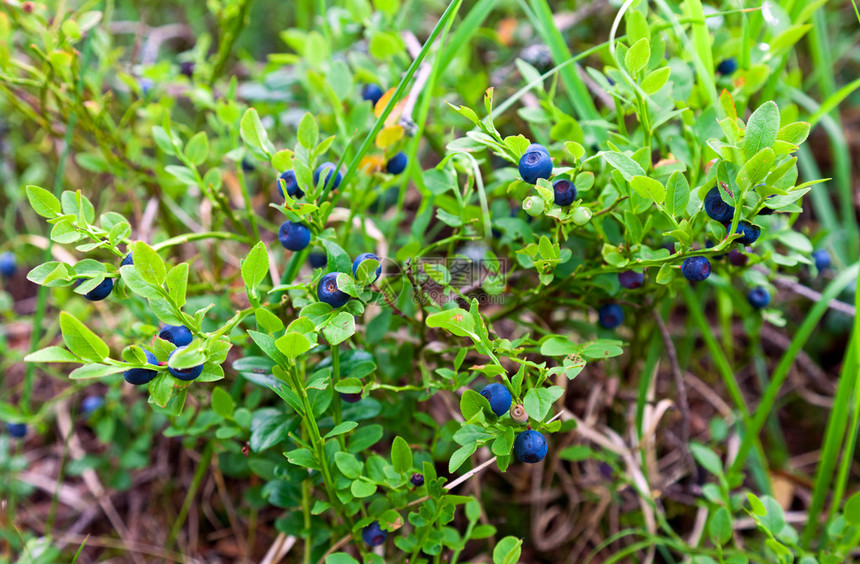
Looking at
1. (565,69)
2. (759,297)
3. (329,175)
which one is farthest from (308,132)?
(759,297)

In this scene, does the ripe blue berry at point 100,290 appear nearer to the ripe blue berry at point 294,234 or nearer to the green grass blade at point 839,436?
the ripe blue berry at point 294,234

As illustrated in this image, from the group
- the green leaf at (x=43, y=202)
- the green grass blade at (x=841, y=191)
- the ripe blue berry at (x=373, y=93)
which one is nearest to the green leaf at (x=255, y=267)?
the green leaf at (x=43, y=202)

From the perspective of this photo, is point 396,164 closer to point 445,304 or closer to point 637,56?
point 445,304

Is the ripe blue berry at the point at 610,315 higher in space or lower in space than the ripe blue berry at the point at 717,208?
lower

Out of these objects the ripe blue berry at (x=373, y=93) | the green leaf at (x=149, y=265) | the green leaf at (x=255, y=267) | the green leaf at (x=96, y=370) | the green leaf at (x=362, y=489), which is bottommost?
the green leaf at (x=362, y=489)

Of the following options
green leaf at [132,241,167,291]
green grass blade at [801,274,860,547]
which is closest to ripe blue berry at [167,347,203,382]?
green leaf at [132,241,167,291]

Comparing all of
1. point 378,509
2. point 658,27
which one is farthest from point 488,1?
point 378,509
